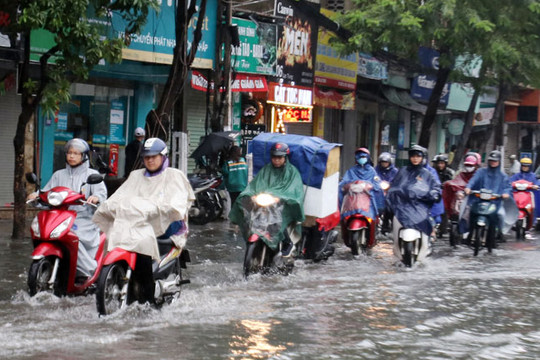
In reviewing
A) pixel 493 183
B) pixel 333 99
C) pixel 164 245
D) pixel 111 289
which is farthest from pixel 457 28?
pixel 111 289

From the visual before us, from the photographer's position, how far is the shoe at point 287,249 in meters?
11.3

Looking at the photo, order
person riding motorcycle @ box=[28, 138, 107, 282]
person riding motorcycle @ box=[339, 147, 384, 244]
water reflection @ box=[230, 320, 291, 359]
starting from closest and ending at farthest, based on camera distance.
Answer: water reflection @ box=[230, 320, 291, 359] → person riding motorcycle @ box=[28, 138, 107, 282] → person riding motorcycle @ box=[339, 147, 384, 244]

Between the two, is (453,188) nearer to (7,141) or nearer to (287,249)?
(287,249)

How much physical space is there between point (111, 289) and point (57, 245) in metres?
1.08

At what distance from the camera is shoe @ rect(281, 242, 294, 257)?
11273mm

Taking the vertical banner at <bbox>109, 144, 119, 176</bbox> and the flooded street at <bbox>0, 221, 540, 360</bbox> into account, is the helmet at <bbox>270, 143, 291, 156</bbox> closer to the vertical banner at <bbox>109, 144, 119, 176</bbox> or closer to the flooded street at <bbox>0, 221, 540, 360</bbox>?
the flooded street at <bbox>0, 221, 540, 360</bbox>

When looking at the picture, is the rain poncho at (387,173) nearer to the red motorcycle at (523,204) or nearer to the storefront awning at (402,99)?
the red motorcycle at (523,204)

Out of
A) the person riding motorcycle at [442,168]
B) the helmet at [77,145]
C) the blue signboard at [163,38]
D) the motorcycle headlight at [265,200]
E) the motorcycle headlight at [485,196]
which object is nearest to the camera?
the helmet at [77,145]

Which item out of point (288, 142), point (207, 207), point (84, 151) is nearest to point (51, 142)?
point (207, 207)

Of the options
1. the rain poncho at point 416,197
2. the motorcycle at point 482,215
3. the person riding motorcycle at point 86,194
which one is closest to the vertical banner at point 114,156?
the motorcycle at point 482,215

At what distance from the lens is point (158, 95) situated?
21078 millimetres

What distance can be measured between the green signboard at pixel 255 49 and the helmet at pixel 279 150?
29.7 ft

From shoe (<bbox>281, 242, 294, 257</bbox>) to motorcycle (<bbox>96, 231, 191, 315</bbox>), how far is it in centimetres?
265

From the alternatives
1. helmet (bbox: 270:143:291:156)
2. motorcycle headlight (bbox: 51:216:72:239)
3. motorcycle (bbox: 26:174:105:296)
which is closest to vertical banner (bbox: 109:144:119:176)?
helmet (bbox: 270:143:291:156)
